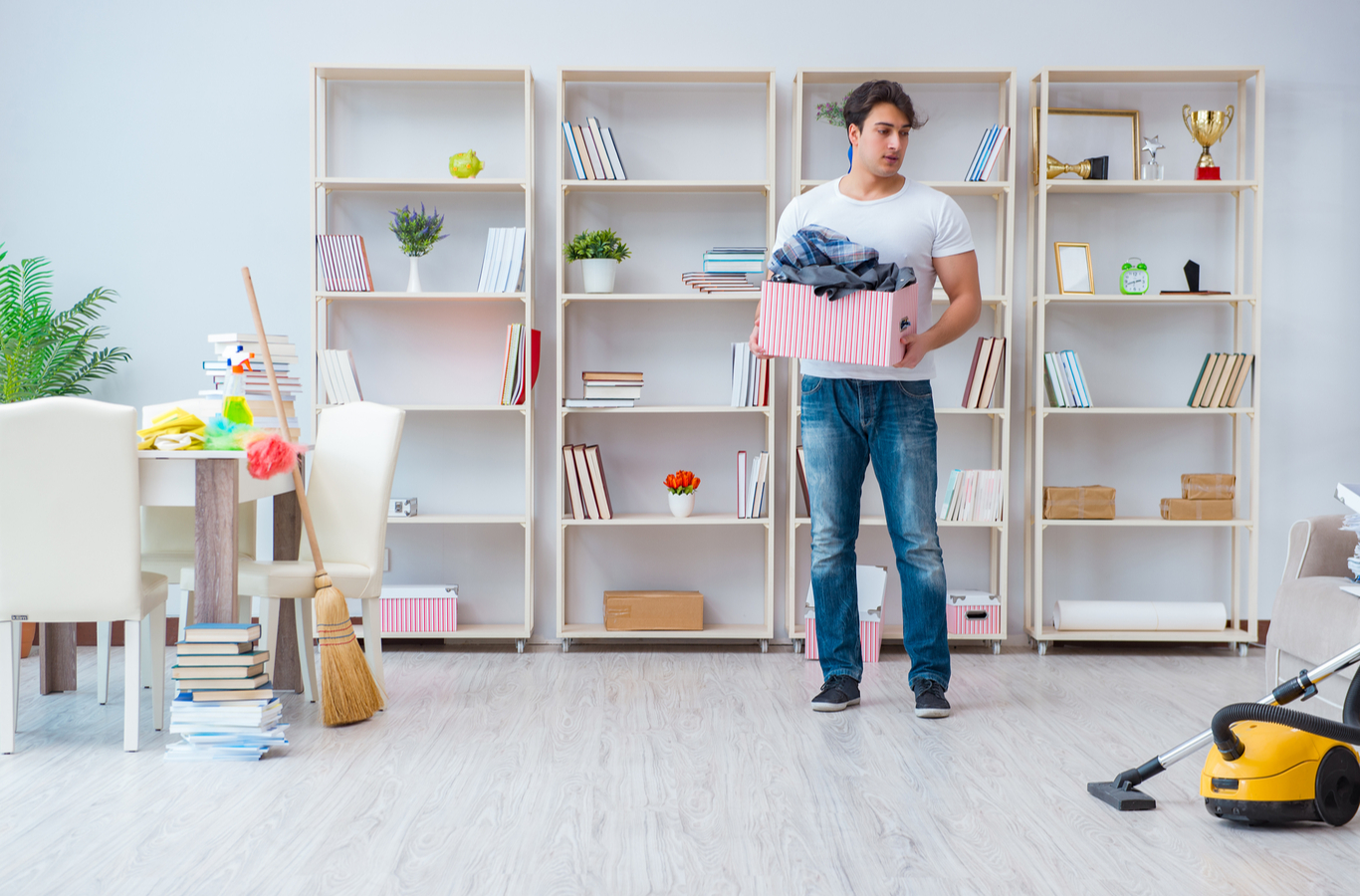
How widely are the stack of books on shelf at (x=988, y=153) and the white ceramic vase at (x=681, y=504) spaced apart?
4.71 ft

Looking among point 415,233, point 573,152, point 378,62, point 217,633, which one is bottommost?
point 217,633

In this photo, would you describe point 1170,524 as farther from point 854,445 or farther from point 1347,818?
point 1347,818

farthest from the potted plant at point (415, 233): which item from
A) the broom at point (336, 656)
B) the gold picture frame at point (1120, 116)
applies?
the gold picture frame at point (1120, 116)

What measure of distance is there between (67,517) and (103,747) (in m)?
0.55

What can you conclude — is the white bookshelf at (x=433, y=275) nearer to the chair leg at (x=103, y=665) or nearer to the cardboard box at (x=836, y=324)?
the chair leg at (x=103, y=665)

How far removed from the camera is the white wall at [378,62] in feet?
11.7

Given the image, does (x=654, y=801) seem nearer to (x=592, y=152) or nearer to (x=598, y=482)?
(x=598, y=482)

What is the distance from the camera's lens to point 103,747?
2314mm

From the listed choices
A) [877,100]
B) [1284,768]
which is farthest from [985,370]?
[1284,768]

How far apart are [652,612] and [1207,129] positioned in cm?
249

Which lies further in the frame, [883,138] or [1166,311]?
[1166,311]

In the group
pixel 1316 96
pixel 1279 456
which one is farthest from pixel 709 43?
pixel 1279 456

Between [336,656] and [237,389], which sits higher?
[237,389]

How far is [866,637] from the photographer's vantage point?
3264 millimetres
